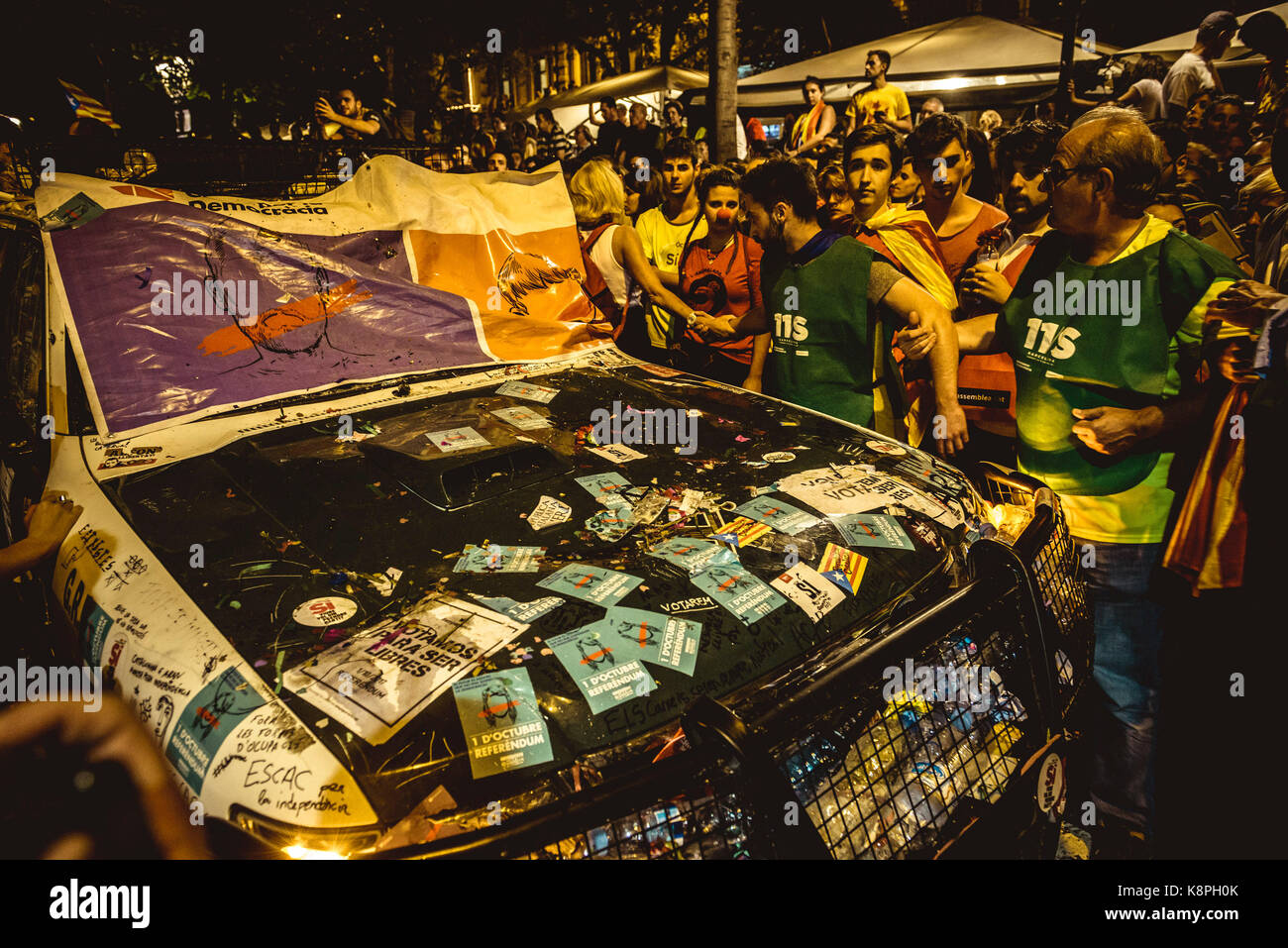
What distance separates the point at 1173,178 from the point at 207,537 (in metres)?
6.50

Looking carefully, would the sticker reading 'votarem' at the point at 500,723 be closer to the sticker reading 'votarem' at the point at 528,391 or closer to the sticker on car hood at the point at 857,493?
the sticker on car hood at the point at 857,493

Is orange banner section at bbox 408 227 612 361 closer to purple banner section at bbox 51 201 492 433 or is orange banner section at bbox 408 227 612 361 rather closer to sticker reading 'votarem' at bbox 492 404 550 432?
purple banner section at bbox 51 201 492 433

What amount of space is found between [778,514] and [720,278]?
8.98 ft

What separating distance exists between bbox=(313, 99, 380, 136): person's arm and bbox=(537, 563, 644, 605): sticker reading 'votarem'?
196 inches

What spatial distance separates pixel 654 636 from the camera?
154cm

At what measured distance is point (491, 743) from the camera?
4.30 ft

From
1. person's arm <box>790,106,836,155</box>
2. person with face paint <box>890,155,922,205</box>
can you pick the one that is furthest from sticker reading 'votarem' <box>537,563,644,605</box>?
person's arm <box>790,106,836,155</box>

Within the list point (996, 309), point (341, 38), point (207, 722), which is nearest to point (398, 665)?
point (207, 722)

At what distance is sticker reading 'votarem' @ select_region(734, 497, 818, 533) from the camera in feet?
6.41

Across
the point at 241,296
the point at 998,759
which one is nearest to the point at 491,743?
the point at 998,759

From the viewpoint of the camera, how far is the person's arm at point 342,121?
5730mm

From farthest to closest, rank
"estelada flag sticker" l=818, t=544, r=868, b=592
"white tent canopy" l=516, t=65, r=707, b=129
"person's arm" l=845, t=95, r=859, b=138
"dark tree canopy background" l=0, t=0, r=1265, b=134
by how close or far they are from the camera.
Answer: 1. "white tent canopy" l=516, t=65, r=707, b=129
2. "person's arm" l=845, t=95, r=859, b=138
3. "dark tree canopy background" l=0, t=0, r=1265, b=134
4. "estelada flag sticker" l=818, t=544, r=868, b=592
